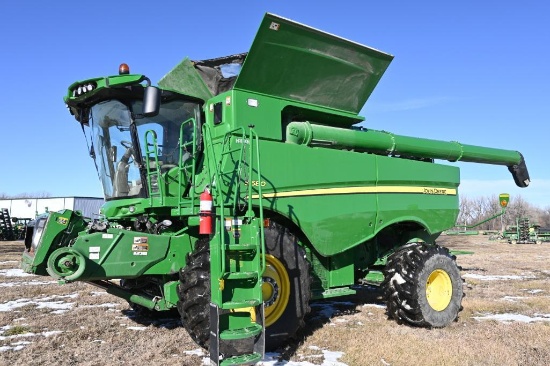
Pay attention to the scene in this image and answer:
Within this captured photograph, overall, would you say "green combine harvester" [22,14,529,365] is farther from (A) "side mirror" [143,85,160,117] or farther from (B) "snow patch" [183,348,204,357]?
(B) "snow patch" [183,348,204,357]

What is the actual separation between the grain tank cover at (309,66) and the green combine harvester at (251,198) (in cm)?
2

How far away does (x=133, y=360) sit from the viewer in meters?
4.49

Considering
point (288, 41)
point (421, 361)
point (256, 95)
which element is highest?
point (288, 41)

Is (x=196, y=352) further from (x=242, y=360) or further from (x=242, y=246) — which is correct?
(x=242, y=246)

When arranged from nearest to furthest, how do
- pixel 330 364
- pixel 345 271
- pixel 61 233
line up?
pixel 330 364
pixel 61 233
pixel 345 271

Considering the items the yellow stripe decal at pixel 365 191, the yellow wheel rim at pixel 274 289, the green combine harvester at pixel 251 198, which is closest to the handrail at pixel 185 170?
the green combine harvester at pixel 251 198

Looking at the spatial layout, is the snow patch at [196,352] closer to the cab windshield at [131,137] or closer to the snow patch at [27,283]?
the cab windshield at [131,137]

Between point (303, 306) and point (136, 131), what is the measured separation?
2670 mm

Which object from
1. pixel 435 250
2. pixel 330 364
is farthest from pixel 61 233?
pixel 435 250

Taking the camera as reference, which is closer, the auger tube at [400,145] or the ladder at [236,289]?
the ladder at [236,289]

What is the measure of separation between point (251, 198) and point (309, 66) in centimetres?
202

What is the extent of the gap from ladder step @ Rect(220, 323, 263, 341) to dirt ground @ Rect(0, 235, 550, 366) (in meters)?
0.61

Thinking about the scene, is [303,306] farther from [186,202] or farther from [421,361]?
[186,202]

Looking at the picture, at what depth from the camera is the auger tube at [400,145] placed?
5.65 metres
